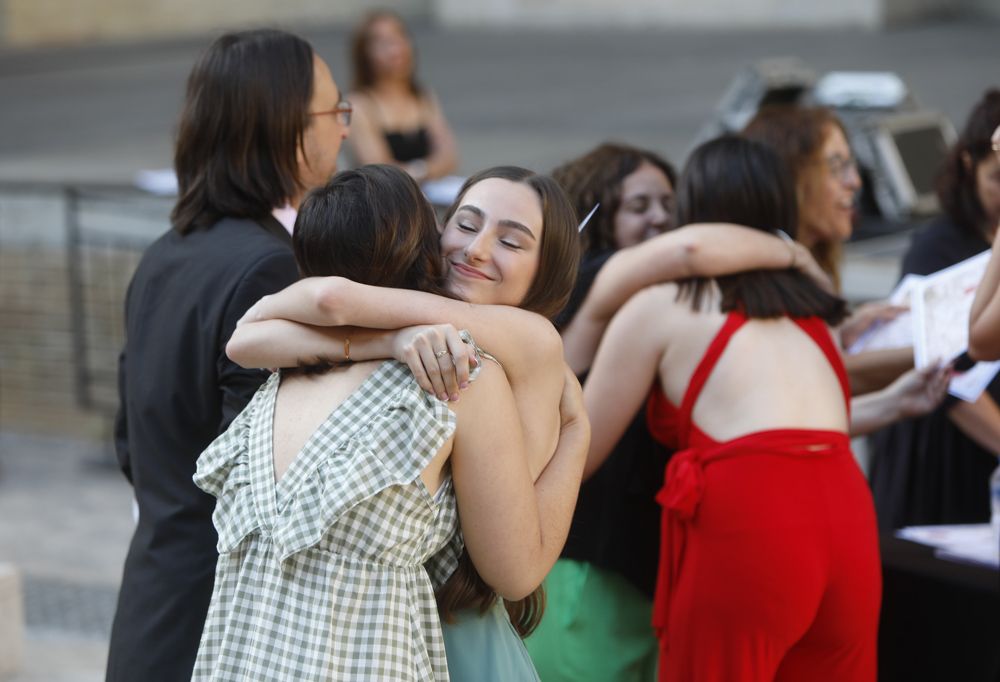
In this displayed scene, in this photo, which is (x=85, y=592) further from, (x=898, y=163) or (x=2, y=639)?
(x=898, y=163)

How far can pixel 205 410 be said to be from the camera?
2.45 metres

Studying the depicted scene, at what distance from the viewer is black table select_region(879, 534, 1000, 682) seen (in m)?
3.22

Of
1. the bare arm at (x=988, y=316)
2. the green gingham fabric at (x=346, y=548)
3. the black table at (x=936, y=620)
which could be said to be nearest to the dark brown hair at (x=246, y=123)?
the green gingham fabric at (x=346, y=548)

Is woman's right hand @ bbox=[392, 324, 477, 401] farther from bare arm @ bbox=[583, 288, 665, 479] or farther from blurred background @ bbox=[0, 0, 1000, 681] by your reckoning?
blurred background @ bbox=[0, 0, 1000, 681]

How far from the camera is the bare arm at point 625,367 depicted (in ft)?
9.89

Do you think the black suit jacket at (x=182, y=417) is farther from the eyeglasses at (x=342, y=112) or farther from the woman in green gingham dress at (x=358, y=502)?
the woman in green gingham dress at (x=358, y=502)

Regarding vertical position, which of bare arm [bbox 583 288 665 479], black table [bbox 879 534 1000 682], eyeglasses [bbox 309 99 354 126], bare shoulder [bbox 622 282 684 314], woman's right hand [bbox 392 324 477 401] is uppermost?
eyeglasses [bbox 309 99 354 126]

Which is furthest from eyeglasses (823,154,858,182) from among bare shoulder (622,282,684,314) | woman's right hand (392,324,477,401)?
woman's right hand (392,324,477,401)

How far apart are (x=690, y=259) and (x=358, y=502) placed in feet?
4.19

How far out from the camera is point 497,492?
6.47 ft

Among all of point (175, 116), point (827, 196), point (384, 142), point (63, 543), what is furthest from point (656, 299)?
point (175, 116)

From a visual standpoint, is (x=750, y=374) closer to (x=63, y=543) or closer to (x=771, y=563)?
(x=771, y=563)

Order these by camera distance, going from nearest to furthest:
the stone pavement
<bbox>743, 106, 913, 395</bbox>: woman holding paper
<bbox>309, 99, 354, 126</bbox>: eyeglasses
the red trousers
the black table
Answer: <bbox>309, 99, 354, 126</bbox>: eyeglasses → the red trousers → the black table → <bbox>743, 106, 913, 395</bbox>: woman holding paper → the stone pavement

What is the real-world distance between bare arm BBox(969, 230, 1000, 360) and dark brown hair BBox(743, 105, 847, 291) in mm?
770
